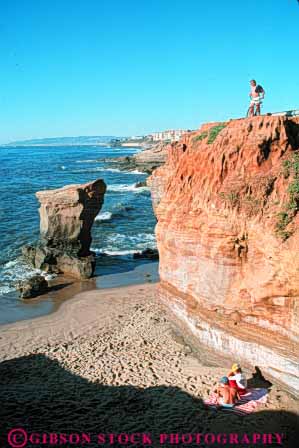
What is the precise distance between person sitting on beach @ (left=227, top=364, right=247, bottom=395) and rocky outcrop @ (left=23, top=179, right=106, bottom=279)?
481 inches

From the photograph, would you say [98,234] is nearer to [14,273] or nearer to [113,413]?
[14,273]

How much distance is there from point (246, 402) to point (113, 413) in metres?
2.86

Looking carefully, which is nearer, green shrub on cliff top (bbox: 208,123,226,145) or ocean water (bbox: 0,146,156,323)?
green shrub on cliff top (bbox: 208,123,226,145)

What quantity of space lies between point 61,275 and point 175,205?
10.5m

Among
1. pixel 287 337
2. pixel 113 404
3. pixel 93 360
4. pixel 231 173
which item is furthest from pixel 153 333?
pixel 231 173

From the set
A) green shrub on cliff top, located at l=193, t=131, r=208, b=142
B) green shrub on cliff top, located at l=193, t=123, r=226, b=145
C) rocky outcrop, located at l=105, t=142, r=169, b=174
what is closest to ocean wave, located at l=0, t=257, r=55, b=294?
green shrub on cliff top, located at l=193, t=131, r=208, b=142

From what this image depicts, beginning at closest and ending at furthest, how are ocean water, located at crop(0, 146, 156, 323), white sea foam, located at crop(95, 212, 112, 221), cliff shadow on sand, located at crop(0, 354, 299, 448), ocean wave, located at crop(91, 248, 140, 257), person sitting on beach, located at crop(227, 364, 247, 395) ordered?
cliff shadow on sand, located at crop(0, 354, 299, 448)
person sitting on beach, located at crop(227, 364, 247, 395)
ocean water, located at crop(0, 146, 156, 323)
ocean wave, located at crop(91, 248, 140, 257)
white sea foam, located at crop(95, 212, 112, 221)

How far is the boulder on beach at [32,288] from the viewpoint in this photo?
1713 centimetres

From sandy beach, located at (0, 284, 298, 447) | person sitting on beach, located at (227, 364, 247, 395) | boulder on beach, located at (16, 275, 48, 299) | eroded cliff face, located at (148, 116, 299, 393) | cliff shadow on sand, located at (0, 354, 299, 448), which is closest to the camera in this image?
cliff shadow on sand, located at (0, 354, 299, 448)

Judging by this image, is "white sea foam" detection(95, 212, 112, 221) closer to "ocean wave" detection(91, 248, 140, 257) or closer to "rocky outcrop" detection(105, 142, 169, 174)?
"ocean wave" detection(91, 248, 140, 257)

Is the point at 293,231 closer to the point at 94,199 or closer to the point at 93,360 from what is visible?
the point at 93,360

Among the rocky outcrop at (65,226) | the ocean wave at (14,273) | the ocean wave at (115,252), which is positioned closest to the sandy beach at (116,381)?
the ocean wave at (14,273)

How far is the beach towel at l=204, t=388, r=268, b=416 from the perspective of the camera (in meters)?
8.74

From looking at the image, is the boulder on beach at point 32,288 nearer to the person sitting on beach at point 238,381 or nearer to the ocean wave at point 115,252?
the ocean wave at point 115,252
